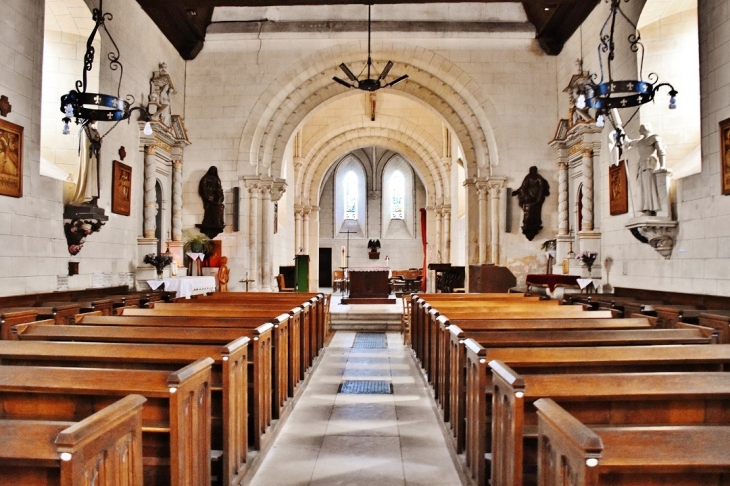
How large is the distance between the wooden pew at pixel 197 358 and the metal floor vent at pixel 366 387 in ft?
7.26

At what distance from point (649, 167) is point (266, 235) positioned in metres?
7.69

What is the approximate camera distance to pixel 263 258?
11930mm

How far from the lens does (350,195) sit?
979 inches

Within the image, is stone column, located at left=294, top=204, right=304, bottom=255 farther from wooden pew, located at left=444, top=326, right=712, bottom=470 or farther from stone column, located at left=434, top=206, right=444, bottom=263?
wooden pew, located at left=444, top=326, right=712, bottom=470

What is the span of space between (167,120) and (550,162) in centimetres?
739

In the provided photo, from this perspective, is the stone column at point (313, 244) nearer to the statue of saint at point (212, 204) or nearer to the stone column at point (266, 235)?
the stone column at point (266, 235)

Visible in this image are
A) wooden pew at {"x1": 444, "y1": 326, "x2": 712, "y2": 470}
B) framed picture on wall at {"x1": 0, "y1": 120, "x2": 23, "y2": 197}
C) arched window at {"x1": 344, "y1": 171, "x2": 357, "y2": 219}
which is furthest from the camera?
arched window at {"x1": 344, "y1": 171, "x2": 357, "y2": 219}

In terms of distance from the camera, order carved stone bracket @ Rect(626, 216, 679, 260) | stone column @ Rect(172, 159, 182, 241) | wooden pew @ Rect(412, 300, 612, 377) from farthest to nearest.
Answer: stone column @ Rect(172, 159, 182, 241) → carved stone bracket @ Rect(626, 216, 679, 260) → wooden pew @ Rect(412, 300, 612, 377)

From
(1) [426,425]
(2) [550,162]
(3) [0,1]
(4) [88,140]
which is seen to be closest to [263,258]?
(4) [88,140]

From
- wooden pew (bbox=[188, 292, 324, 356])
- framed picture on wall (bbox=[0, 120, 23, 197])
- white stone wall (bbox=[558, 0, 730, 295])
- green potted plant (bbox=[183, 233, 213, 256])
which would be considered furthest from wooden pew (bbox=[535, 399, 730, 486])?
green potted plant (bbox=[183, 233, 213, 256])

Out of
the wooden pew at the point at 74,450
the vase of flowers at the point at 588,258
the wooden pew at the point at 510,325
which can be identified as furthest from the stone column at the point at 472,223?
the wooden pew at the point at 74,450

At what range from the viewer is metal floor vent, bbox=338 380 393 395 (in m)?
5.25

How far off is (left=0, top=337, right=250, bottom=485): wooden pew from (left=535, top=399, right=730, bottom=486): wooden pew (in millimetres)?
1697

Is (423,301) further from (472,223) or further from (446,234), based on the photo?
(446,234)
